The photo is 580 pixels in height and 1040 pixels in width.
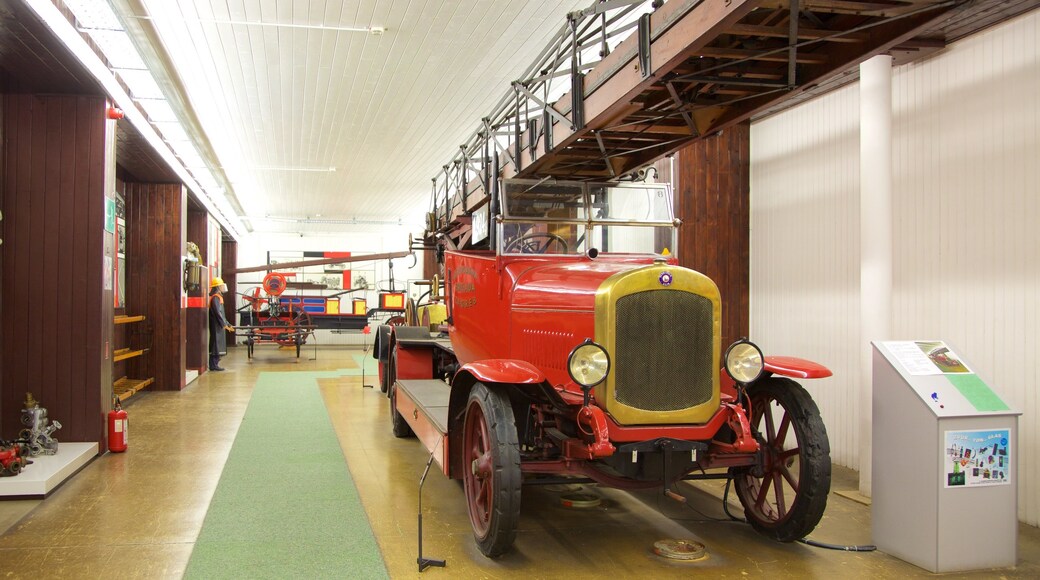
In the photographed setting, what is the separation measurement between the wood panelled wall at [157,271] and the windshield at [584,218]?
660cm

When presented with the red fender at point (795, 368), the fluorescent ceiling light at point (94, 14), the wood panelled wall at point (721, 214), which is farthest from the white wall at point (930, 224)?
the fluorescent ceiling light at point (94, 14)

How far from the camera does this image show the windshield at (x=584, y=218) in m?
4.67

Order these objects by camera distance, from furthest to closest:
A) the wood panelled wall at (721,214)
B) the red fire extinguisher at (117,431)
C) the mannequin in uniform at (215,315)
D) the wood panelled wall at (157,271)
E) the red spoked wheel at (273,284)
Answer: the red spoked wheel at (273,284), the mannequin in uniform at (215,315), the wood panelled wall at (157,271), the wood panelled wall at (721,214), the red fire extinguisher at (117,431)

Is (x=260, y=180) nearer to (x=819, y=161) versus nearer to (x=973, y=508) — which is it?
(x=819, y=161)

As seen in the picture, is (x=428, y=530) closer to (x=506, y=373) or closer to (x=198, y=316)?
(x=506, y=373)

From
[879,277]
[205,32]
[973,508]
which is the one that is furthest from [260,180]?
Answer: [973,508]

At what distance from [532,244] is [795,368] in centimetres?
177

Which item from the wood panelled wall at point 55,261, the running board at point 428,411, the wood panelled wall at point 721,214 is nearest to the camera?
the running board at point 428,411

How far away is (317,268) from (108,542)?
57.6 feet

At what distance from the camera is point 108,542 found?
3.63 m

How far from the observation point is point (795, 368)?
3.70m

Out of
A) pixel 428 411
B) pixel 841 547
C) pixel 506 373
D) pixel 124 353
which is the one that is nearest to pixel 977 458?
pixel 841 547

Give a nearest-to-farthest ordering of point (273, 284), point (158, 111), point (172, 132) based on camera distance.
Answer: point (158, 111) → point (172, 132) → point (273, 284)

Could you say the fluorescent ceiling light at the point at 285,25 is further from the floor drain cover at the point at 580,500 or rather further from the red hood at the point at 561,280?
the floor drain cover at the point at 580,500
